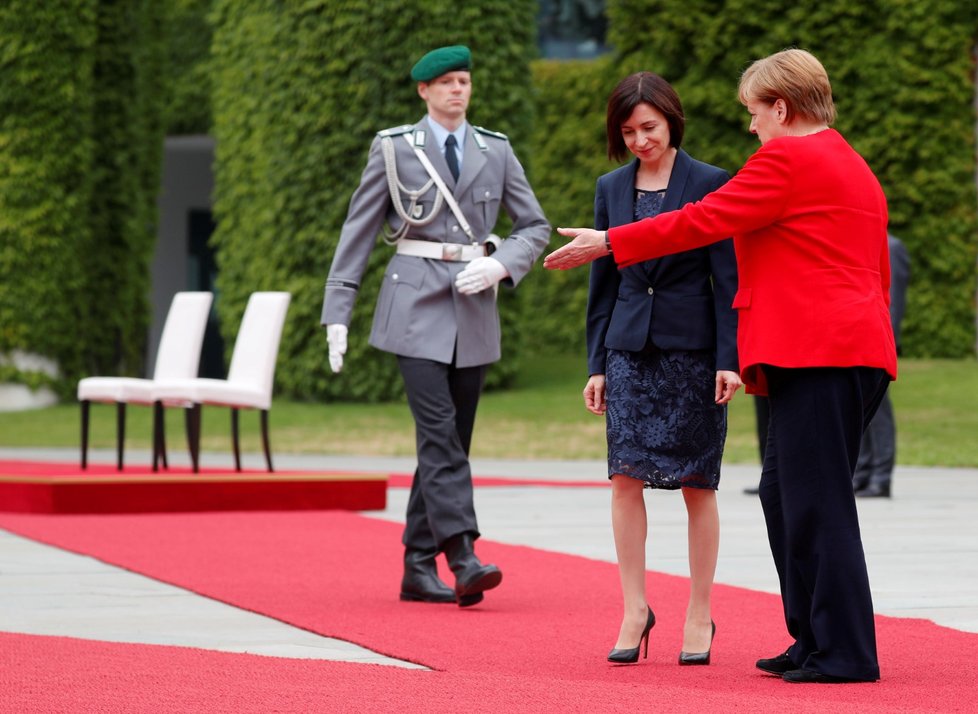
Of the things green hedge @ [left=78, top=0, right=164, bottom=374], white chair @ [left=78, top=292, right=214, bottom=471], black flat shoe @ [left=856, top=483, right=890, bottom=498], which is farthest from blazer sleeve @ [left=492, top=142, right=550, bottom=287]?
green hedge @ [left=78, top=0, right=164, bottom=374]

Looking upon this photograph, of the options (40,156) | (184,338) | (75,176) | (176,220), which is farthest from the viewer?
(176,220)

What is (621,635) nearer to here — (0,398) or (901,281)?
(901,281)

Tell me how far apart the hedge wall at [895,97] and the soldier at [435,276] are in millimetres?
12676

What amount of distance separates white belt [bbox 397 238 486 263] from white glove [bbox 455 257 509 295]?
0.12m

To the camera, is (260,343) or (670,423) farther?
(260,343)

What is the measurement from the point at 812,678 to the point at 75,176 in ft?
51.7

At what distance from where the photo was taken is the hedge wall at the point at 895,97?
710 inches

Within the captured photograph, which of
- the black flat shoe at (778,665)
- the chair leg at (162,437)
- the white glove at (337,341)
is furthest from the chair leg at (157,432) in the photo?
the black flat shoe at (778,665)

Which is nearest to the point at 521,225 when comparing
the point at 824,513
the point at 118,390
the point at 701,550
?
the point at 701,550

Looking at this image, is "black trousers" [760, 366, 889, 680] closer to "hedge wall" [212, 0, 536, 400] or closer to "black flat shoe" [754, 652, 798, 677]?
"black flat shoe" [754, 652, 798, 677]

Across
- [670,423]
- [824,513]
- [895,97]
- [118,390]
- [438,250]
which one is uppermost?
[895,97]

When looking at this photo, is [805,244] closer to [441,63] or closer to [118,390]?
[441,63]

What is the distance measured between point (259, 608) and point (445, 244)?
1.36m

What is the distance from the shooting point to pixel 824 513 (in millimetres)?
3914
